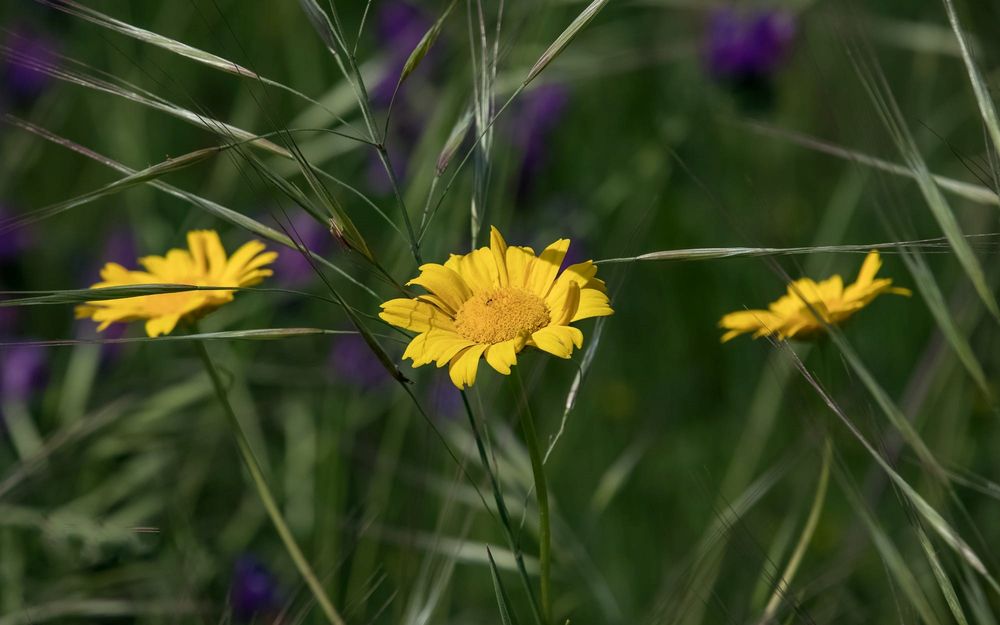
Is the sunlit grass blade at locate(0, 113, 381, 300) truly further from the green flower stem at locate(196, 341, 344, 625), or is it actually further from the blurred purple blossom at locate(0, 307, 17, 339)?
the blurred purple blossom at locate(0, 307, 17, 339)

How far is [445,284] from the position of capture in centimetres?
69

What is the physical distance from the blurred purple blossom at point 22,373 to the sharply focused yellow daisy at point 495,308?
1.10 meters

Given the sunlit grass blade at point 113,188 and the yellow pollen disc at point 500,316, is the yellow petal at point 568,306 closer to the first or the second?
the yellow pollen disc at point 500,316

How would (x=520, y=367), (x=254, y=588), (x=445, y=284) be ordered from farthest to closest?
(x=520, y=367) < (x=254, y=588) < (x=445, y=284)

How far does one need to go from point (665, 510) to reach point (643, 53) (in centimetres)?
68

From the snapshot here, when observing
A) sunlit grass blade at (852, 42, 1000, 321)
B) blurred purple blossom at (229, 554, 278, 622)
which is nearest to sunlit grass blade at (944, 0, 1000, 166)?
sunlit grass blade at (852, 42, 1000, 321)

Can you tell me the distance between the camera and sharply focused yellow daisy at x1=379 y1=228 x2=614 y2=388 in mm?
627

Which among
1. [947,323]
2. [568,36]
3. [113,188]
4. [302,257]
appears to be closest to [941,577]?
[947,323]

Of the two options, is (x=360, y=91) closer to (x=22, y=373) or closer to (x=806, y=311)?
(x=806, y=311)

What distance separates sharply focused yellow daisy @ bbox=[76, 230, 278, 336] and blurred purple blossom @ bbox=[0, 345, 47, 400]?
0.79 m

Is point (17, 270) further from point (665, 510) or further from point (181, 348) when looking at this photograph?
point (665, 510)

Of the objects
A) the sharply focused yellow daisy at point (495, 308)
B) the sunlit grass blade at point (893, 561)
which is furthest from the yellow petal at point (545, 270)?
the sunlit grass blade at point (893, 561)

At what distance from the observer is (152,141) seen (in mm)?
2291

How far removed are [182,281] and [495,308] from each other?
311mm
